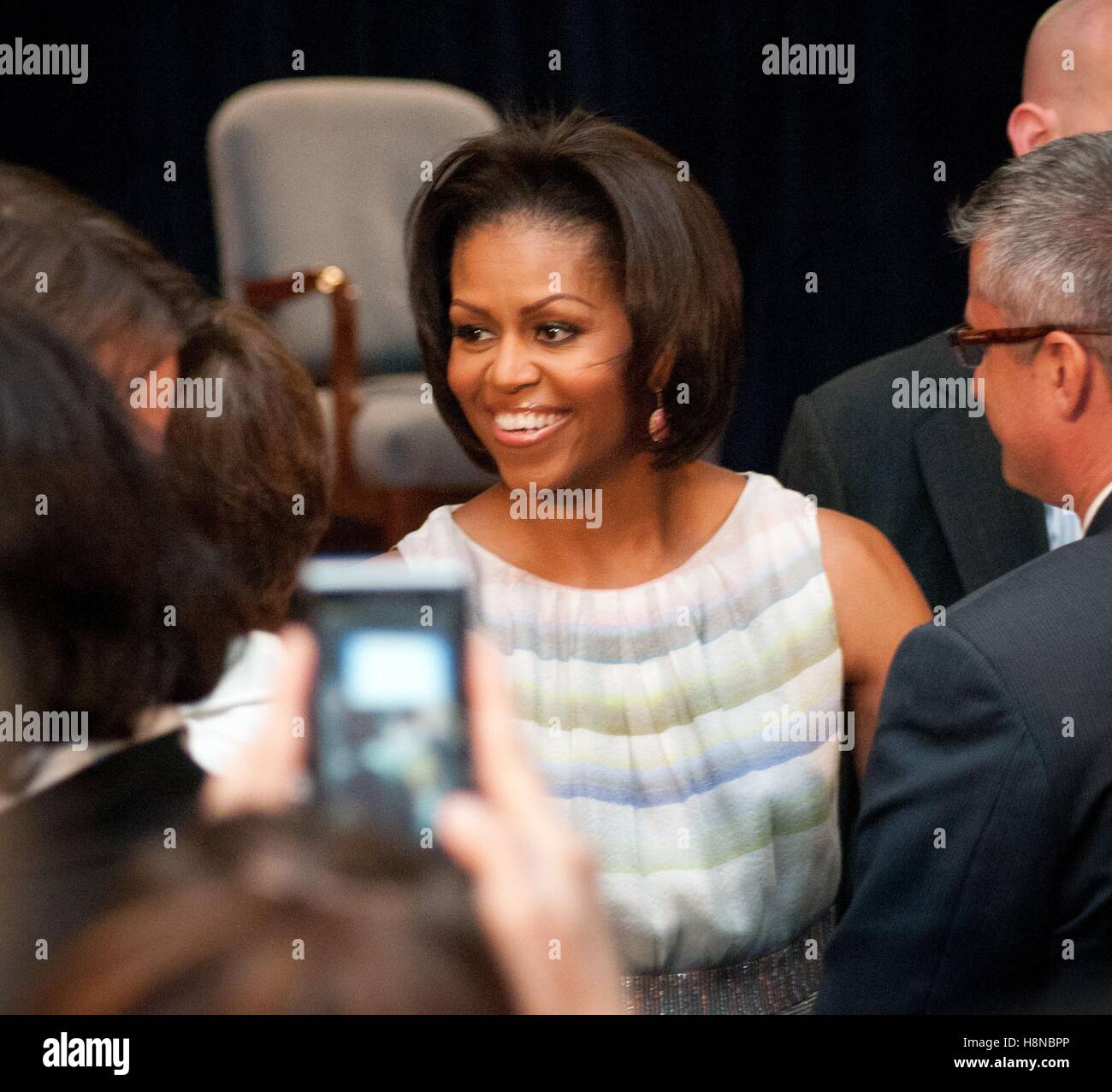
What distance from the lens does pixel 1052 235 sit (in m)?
1.37

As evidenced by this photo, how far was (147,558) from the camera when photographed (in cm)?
75

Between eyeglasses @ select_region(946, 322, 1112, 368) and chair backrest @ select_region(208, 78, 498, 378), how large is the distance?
1.11 m

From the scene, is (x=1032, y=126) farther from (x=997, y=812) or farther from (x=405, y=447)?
(x=997, y=812)

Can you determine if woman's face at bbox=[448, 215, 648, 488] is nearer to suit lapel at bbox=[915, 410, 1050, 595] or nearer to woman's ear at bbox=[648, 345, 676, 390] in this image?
woman's ear at bbox=[648, 345, 676, 390]

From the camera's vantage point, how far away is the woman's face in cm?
159

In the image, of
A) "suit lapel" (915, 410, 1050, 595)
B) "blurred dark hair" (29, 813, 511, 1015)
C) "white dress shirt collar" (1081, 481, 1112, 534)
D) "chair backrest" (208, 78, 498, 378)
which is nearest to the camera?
"blurred dark hair" (29, 813, 511, 1015)

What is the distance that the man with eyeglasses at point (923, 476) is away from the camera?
183 centimetres

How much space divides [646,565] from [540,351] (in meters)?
0.26

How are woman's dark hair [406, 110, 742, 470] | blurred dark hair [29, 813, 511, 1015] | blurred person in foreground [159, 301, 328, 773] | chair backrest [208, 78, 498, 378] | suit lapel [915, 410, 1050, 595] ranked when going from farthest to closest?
chair backrest [208, 78, 498, 378] < suit lapel [915, 410, 1050, 595] < woman's dark hair [406, 110, 742, 470] < blurred person in foreground [159, 301, 328, 773] < blurred dark hair [29, 813, 511, 1015]
